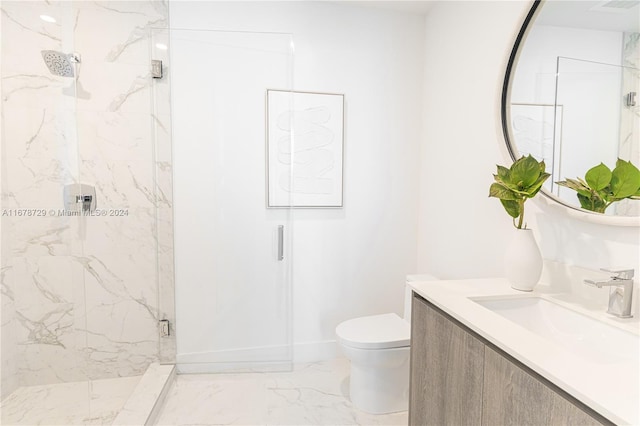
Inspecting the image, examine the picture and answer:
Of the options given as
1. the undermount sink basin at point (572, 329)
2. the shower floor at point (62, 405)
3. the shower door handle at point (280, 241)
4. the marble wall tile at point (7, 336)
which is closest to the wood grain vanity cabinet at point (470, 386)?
the undermount sink basin at point (572, 329)

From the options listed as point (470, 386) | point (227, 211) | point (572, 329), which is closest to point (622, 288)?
point (572, 329)

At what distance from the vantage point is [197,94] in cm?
217

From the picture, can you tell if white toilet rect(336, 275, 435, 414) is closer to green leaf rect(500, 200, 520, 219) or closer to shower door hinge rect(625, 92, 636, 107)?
green leaf rect(500, 200, 520, 219)

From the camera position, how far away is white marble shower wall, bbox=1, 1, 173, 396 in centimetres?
169

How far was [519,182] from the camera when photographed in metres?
1.31

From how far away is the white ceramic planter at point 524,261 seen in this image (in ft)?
4.27

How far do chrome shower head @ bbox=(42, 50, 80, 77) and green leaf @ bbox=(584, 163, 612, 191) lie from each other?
8.02 ft

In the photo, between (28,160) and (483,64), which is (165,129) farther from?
(483,64)

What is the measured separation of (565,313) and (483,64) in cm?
131

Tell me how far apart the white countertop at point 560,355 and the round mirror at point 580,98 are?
0.41m

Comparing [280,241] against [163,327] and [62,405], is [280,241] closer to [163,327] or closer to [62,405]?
[163,327]

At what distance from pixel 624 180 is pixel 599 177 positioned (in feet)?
0.26

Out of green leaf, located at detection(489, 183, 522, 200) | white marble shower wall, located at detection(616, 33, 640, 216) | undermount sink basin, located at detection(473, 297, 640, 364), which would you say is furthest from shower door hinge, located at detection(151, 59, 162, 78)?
white marble shower wall, located at detection(616, 33, 640, 216)

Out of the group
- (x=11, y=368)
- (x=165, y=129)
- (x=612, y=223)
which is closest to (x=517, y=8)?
(x=612, y=223)
